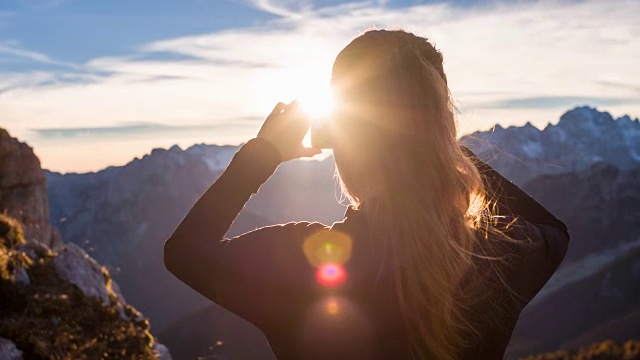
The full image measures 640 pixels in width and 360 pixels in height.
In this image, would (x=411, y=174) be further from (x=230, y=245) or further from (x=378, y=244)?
(x=230, y=245)

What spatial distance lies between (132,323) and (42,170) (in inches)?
1073

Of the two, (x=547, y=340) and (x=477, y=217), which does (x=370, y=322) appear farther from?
(x=547, y=340)

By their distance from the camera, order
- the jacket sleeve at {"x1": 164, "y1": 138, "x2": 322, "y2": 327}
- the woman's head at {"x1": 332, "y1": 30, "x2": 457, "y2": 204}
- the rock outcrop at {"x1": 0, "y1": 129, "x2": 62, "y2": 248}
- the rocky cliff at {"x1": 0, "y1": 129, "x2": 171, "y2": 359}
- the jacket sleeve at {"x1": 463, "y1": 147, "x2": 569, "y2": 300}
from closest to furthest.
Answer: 1. the jacket sleeve at {"x1": 164, "y1": 138, "x2": 322, "y2": 327}
2. the woman's head at {"x1": 332, "y1": 30, "x2": 457, "y2": 204}
3. the jacket sleeve at {"x1": 463, "y1": 147, "x2": 569, "y2": 300}
4. the rocky cliff at {"x1": 0, "y1": 129, "x2": 171, "y2": 359}
5. the rock outcrop at {"x1": 0, "y1": 129, "x2": 62, "y2": 248}

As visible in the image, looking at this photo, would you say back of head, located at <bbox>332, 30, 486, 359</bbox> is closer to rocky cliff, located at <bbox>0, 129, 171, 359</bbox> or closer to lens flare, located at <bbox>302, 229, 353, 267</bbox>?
lens flare, located at <bbox>302, 229, 353, 267</bbox>

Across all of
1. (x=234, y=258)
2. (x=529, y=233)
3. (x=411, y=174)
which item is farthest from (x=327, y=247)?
(x=529, y=233)

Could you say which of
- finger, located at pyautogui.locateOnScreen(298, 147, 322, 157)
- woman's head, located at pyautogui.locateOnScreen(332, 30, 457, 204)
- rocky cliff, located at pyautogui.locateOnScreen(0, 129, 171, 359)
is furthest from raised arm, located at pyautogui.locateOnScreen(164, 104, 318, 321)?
rocky cliff, located at pyautogui.locateOnScreen(0, 129, 171, 359)

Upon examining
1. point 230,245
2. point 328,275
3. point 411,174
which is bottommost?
point 328,275

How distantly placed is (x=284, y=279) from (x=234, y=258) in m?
0.19

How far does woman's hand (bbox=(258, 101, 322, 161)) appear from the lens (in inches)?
99.8

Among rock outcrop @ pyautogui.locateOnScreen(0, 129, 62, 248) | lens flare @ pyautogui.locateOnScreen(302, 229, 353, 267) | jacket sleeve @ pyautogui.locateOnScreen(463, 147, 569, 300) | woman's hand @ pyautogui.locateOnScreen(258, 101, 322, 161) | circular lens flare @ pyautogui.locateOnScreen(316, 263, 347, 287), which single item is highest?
woman's hand @ pyautogui.locateOnScreen(258, 101, 322, 161)

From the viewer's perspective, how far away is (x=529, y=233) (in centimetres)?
283

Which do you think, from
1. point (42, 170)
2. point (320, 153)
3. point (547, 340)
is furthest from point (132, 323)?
point (547, 340)

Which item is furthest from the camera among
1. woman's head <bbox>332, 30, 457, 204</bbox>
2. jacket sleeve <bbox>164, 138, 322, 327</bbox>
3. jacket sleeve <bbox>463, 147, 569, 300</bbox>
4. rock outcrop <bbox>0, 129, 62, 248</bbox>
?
rock outcrop <bbox>0, 129, 62, 248</bbox>

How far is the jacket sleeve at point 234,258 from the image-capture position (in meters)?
2.19
